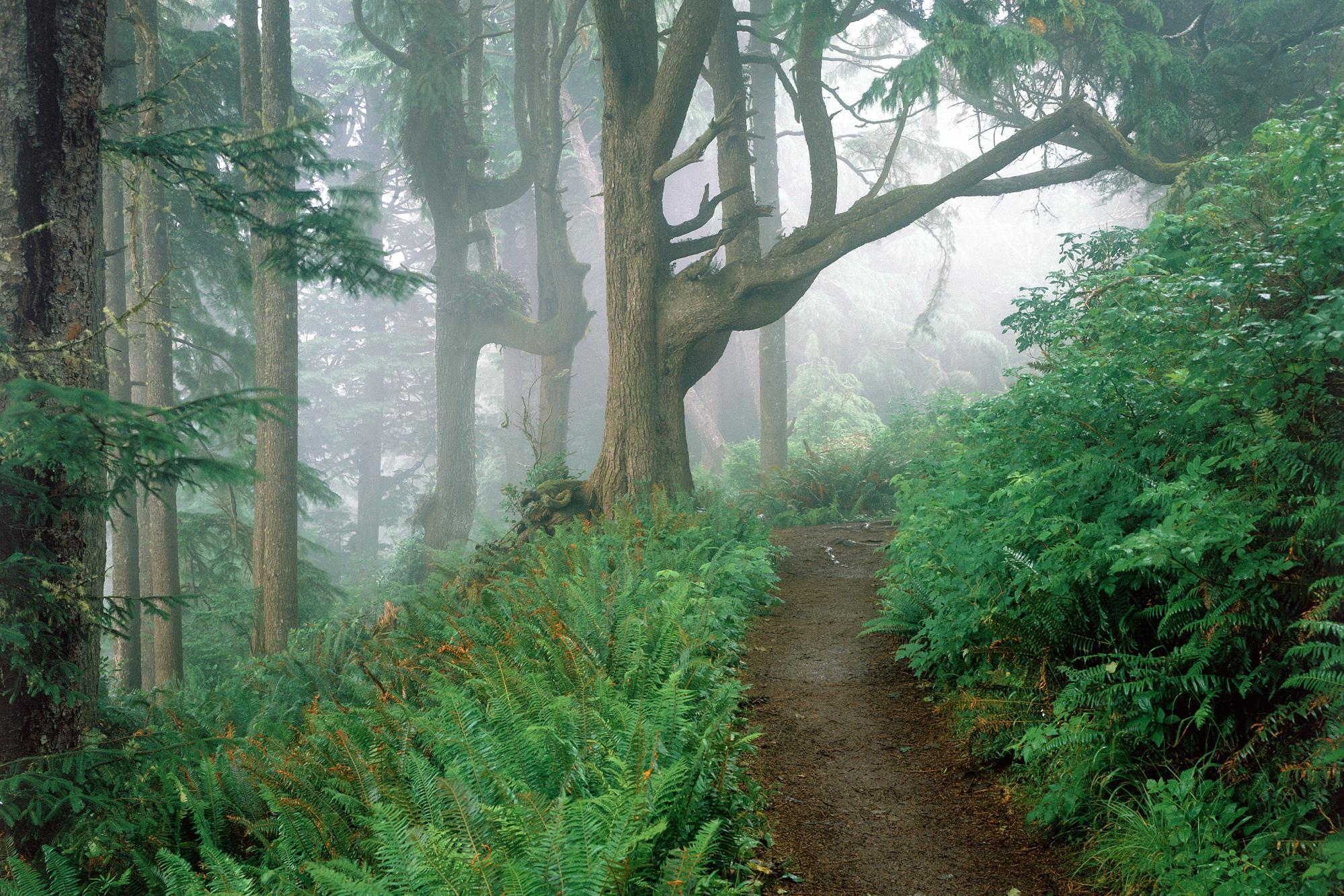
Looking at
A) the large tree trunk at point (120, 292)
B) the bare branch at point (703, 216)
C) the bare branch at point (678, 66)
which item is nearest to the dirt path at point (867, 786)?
the bare branch at point (703, 216)

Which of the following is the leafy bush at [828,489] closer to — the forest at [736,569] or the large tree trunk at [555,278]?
the forest at [736,569]

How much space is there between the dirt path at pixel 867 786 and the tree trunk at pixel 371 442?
2818 centimetres

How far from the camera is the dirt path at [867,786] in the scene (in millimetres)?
3713

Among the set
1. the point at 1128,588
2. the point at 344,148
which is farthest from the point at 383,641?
the point at 344,148

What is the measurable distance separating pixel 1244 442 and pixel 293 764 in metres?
4.98

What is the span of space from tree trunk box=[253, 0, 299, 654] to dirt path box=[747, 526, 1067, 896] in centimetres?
704

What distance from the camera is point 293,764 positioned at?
4449 millimetres

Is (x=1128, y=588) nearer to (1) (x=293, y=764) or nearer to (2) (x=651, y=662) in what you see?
(2) (x=651, y=662)

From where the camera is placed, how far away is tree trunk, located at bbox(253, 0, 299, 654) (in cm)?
1105

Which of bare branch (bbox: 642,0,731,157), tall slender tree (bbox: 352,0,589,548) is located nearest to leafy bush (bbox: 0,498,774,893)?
bare branch (bbox: 642,0,731,157)

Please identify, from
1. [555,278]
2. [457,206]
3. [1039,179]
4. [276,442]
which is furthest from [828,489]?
[457,206]

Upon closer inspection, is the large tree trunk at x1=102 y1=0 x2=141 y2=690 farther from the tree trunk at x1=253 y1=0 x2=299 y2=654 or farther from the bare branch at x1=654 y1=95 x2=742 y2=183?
the bare branch at x1=654 y1=95 x2=742 y2=183

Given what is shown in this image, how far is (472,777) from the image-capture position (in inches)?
138

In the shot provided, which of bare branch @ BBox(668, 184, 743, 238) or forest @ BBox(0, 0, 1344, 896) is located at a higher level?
bare branch @ BBox(668, 184, 743, 238)
